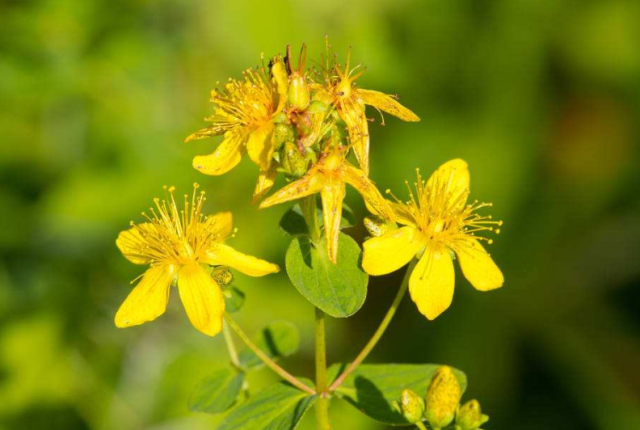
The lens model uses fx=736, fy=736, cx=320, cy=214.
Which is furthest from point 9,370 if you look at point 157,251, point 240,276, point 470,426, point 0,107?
point 470,426

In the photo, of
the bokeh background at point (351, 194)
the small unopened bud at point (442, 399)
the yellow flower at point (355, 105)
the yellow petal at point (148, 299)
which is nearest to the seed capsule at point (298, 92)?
the yellow flower at point (355, 105)

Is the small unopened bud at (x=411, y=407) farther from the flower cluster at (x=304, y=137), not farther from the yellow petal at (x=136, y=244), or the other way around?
the yellow petal at (x=136, y=244)

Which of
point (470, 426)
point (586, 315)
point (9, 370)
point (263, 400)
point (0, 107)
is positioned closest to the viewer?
point (470, 426)

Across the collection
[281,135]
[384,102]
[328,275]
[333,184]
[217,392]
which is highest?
[384,102]

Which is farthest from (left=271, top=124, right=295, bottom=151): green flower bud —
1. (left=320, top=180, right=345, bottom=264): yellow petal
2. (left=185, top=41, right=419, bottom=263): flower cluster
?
(left=320, top=180, right=345, bottom=264): yellow petal

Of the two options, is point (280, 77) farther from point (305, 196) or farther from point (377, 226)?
point (377, 226)

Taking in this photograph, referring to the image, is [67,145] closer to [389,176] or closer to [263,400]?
[389,176]

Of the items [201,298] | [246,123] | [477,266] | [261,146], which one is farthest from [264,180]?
[477,266]

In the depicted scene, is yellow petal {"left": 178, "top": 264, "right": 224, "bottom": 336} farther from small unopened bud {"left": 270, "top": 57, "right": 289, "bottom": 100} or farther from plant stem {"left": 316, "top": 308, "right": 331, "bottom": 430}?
small unopened bud {"left": 270, "top": 57, "right": 289, "bottom": 100}
